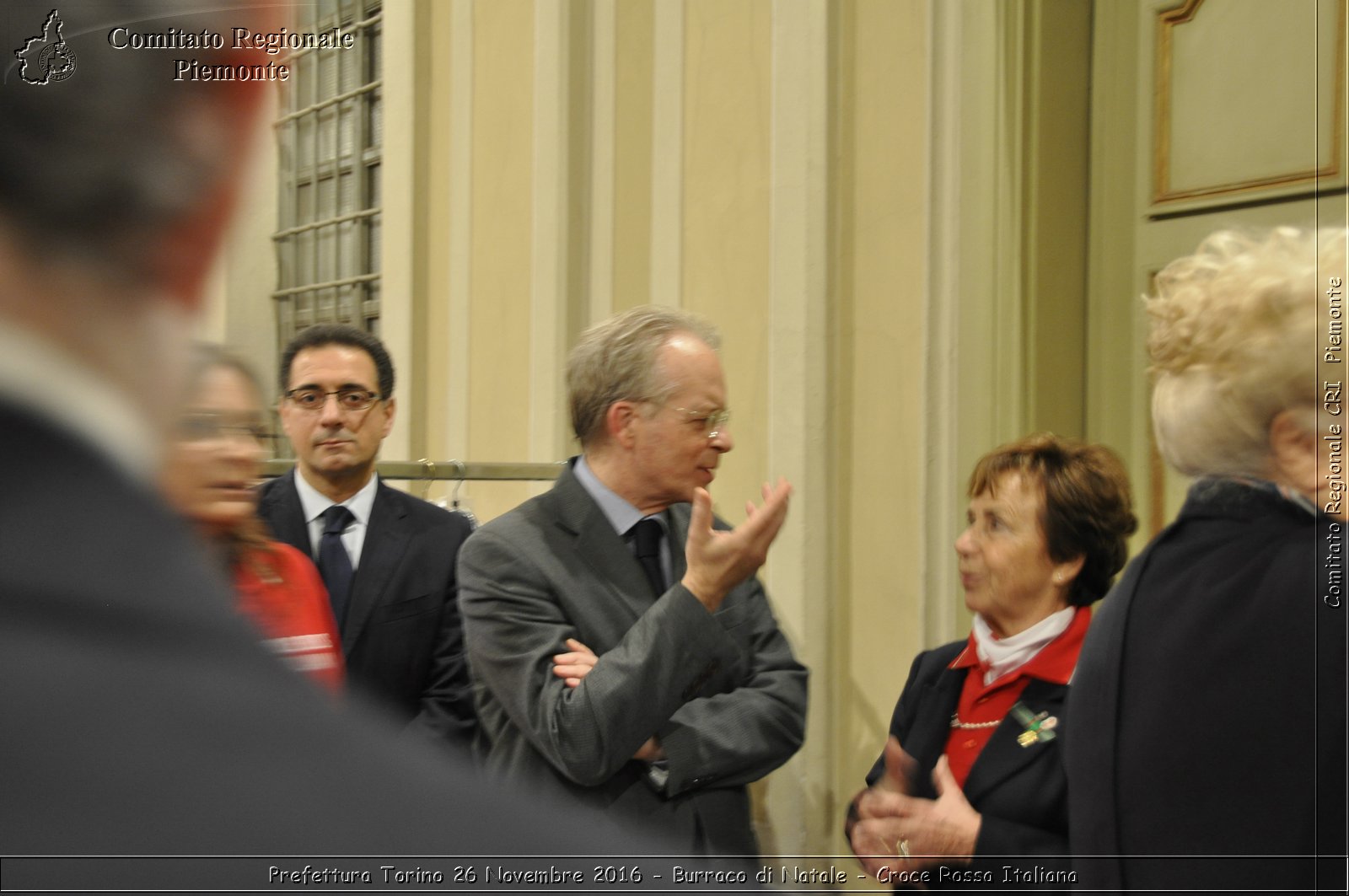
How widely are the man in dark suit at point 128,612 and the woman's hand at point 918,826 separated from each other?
140 centimetres

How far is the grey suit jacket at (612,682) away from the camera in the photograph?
5.30 feet

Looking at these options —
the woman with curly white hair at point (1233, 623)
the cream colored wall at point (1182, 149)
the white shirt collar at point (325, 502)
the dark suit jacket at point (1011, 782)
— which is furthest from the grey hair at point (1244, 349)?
the white shirt collar at point (325, 502)

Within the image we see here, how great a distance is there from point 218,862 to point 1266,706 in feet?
3.57

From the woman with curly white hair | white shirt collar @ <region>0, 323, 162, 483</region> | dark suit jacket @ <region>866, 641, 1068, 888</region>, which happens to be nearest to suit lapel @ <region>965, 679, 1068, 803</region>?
dark suit jacket @ <region>866, 641, 1068, 888</region>

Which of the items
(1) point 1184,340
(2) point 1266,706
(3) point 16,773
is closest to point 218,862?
(3) point 16,773

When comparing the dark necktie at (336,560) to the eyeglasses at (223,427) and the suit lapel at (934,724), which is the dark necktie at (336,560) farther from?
the suit lapel at (934,724)

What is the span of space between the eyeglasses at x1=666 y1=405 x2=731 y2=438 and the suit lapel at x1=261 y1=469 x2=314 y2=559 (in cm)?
68

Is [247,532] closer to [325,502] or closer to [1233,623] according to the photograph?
[325,502]

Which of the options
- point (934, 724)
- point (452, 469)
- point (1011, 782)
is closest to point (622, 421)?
point (934, 724)

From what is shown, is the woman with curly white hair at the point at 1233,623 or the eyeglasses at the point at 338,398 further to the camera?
the eyeglasses at the point at 338,398

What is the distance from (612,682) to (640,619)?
4.8 inches

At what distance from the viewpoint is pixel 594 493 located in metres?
1.84

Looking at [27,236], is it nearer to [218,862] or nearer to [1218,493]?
[218,862]

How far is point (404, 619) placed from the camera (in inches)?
77.2
